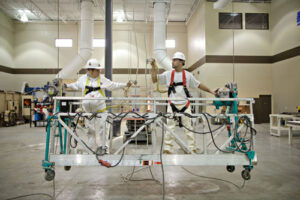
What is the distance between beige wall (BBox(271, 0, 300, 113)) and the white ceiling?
17.1ft

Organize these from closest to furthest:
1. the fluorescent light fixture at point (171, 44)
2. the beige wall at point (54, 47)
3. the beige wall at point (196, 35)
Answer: the beige wall at point (196, 35)
the beige wall at point (54, 47)
the fluorescent light fixture at point (171, 44)

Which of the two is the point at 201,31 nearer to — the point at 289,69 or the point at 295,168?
the point at 289,69

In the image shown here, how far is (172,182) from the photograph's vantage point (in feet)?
11.1

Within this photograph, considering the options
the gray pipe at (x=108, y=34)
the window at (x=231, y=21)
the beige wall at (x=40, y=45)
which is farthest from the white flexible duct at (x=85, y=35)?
the window at (x=231, y=21)

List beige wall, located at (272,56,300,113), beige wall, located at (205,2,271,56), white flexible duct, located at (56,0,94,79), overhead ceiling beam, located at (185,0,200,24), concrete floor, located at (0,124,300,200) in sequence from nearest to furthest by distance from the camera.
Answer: concrete floor, located at (0,124,300,200), white flexible duct, located at (56,0,94,79), beige wall, located at (272,56,300,113), beige wall, located at (205,2,271,56), overhead ceiling beam, located at (185,0,200,24)

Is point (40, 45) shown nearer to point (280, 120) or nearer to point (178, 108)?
point (178, 108)

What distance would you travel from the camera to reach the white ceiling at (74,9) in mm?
13109

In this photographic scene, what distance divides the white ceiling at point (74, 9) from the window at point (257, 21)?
12.0 ft

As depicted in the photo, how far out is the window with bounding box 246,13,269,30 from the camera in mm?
12883

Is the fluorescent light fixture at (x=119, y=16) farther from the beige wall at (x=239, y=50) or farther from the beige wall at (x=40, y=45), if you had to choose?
the beige wall at (x=239, y=50)

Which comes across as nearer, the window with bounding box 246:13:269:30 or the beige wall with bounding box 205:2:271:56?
the beige wall with bounding box 205:2:271:56

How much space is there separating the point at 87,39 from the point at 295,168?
10242 mm

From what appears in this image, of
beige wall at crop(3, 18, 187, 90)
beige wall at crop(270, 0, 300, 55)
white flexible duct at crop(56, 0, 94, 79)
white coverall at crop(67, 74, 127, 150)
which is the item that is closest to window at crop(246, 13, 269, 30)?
beige wall at crop(270, 0, 300, 55)

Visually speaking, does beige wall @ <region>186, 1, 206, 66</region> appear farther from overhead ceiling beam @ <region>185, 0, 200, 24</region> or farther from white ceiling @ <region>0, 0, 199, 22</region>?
white ceiling @ <region>0, 0, 199, 22</region>
